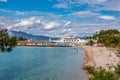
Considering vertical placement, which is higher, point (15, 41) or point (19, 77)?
point (15, 41)

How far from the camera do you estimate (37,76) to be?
49.6 metres

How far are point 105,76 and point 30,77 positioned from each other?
17.0m

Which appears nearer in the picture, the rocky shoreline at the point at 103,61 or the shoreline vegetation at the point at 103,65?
the shoreline vegetation at the point at 103,65

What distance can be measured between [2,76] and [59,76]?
956 centimetres

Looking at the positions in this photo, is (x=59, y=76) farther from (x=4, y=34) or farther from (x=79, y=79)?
(x=4, y=34)

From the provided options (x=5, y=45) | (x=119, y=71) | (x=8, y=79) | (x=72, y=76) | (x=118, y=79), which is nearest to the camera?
(x=118, y=79)

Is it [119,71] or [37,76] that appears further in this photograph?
[37,76]

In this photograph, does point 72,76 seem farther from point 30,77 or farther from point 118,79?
point 118,79

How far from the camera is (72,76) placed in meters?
49.2

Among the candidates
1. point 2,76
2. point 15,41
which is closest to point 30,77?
point 2,76

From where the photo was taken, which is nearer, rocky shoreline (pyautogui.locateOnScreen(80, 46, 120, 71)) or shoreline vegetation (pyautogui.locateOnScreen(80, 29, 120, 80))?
shoreline vegetation (pyautogui.locateOnScreen(80, 29, 120, 80))

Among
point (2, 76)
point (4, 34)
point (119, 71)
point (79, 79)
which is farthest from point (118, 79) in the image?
point (2, 76)

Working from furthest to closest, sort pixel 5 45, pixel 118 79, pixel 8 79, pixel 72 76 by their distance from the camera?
1. pixel 72 76
2. pixel 8 79
3. pixel 5 45
4. pixel 118 79

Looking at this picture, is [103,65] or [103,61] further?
[103,61]
